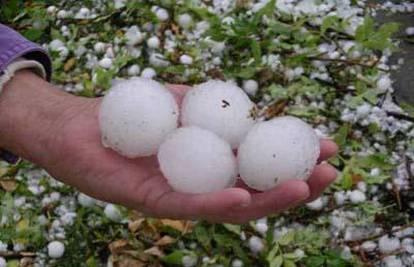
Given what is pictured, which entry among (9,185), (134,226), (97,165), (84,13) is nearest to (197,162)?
(97,165)

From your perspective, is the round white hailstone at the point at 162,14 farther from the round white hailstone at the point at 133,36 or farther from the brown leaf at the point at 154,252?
the brown leaf at the point at 154,252

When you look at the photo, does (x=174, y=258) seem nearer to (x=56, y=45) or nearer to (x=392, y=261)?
(x=392, y=261)

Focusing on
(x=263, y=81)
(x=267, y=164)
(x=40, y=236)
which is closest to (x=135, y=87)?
(x=267, y=164)

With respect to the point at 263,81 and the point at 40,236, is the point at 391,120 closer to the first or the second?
the point at 263,81

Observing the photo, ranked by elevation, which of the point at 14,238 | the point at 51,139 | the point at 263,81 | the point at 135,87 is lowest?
the point at 14,238

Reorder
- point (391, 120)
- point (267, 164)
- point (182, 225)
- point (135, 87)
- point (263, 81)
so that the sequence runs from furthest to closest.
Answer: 1. point (263, 81)
2. point (391, 120)
3. point (182, 225)
4. point (135, 87)
5. point (267, 164)

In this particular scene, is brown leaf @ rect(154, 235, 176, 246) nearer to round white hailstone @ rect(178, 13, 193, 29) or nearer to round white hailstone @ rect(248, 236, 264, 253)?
round white hailstone @ rect(248, 236, 264, 253)
